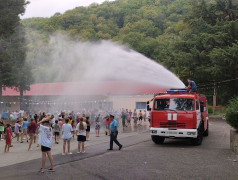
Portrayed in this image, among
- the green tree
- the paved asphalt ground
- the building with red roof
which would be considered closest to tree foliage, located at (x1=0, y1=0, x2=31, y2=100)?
the green tree

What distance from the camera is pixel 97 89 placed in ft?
139

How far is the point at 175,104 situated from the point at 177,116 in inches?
25.4

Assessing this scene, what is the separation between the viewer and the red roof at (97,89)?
1612 inches

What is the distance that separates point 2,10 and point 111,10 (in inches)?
2666

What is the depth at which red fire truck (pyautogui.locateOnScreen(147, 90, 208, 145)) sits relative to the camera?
1434 centimetres

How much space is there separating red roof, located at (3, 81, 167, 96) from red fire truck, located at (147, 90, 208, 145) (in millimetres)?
24232

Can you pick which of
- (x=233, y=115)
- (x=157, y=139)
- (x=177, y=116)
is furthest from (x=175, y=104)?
(x=233, y=115)

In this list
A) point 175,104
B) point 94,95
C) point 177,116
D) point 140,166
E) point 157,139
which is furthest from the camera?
point 94,95

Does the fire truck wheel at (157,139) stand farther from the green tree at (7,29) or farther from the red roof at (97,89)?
the red roof at (97,89)

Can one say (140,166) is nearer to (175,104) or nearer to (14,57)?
(175,104)

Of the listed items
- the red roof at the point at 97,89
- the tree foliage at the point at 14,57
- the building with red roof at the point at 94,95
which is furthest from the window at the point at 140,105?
the tree foliage at the point at 14,57

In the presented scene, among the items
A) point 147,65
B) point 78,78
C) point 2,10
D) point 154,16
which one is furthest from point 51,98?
point 154,16

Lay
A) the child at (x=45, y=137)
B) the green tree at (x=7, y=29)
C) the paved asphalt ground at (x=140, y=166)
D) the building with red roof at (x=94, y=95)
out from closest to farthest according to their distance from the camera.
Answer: the paved asphalt ground at (x=140, y=166) → the child at (x=45, y=137) → the green tree at (x=7, y=29) → the building with red roof at (x=94, y=95)

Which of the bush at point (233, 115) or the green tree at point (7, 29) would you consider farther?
the green tree at point (7, 29)
